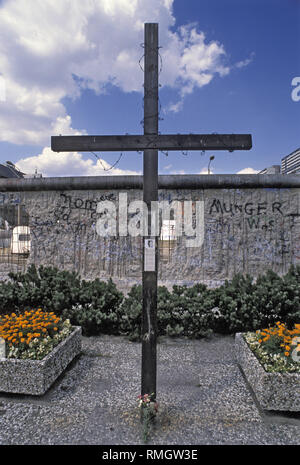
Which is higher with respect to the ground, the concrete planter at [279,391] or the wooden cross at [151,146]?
the wooden cross at [151,146]

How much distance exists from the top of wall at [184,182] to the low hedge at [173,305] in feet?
12.2

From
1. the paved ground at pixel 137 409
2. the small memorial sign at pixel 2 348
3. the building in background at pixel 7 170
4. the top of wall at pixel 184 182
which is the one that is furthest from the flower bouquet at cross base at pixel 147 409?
the building in background at pixel 7 170

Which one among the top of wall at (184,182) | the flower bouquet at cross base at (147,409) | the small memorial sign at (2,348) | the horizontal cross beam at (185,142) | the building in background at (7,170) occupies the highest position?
the building in background at (7,170)

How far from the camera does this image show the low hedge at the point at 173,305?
16.3ft

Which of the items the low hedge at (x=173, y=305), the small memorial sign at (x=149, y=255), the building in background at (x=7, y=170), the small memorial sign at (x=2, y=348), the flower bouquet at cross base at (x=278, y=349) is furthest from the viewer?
A: the building in background at (x=7, y=170)

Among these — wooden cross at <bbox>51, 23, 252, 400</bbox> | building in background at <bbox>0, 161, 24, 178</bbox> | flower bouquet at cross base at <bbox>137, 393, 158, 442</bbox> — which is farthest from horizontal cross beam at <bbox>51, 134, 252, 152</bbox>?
building in background at <bbox>0, 161, 24, 178</bbox>

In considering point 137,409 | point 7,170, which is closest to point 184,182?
point 137,409

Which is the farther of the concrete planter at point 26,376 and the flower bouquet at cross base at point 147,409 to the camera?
the concrete planter at point 26,376

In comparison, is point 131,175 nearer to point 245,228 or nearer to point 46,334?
point 245,228

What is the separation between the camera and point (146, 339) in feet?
10.0

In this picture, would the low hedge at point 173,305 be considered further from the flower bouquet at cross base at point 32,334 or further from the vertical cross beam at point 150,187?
the vertical cross beam at point 150,187

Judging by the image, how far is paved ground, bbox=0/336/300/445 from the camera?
2.70 meters

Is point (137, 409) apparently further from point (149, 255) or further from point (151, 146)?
point (151, 146)
